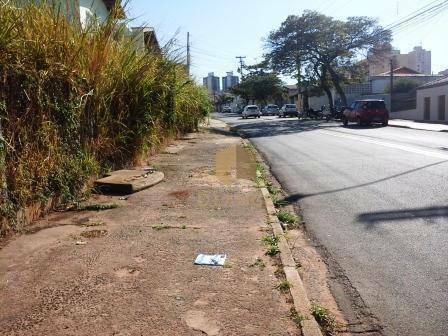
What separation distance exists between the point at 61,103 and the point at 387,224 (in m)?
4.63

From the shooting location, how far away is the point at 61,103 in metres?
6.77

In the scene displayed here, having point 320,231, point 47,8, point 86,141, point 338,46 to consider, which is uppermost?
point 338,46

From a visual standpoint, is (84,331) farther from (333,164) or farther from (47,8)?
(333,164)

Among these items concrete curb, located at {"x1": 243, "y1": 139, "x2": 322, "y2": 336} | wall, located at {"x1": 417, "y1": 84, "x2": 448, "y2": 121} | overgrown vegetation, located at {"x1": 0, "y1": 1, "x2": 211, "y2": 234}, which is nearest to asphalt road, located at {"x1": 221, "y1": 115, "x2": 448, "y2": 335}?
concrete curb, located at {"x1": 243, "y1": 139, "x2": 322, "y2": 336}

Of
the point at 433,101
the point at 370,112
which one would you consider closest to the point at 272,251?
the point at 370,112

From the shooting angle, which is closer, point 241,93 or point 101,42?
point 101,42

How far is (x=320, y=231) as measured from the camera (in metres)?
6.50

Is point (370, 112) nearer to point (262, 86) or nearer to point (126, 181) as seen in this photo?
point (126, 181)

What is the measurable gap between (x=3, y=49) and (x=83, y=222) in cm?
236

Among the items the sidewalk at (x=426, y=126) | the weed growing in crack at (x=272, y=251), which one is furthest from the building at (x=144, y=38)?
the sidewalk at (x=426, y=126)

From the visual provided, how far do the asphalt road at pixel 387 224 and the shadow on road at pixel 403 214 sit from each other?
0.04ft

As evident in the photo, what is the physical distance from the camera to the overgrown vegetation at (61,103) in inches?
224

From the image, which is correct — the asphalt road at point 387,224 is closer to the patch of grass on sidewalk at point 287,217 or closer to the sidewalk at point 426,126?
the patch of grass on sidewalk at point 287,217

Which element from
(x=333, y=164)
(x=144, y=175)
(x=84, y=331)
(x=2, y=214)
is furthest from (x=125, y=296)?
(x=333, y=164)
